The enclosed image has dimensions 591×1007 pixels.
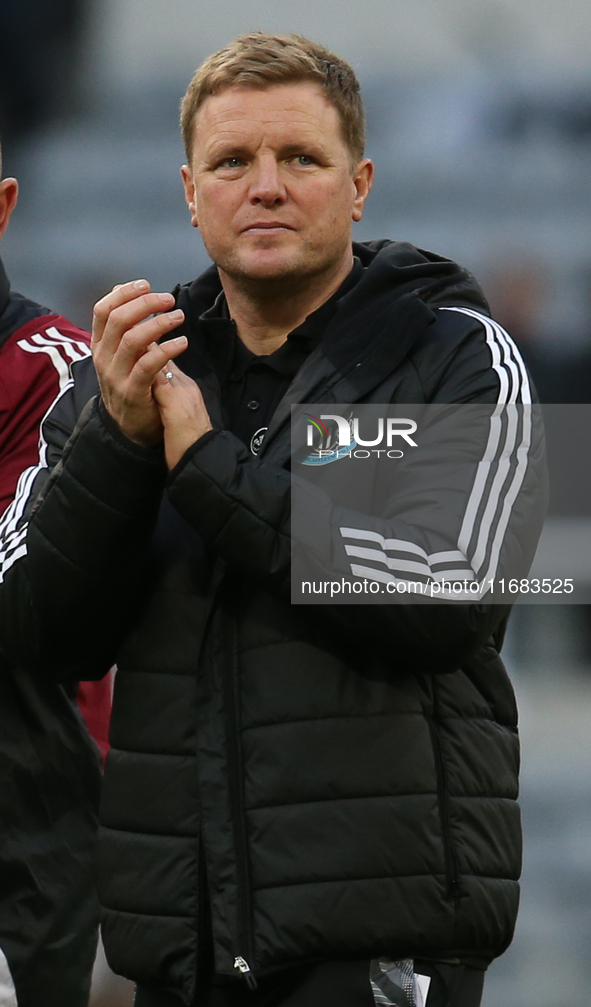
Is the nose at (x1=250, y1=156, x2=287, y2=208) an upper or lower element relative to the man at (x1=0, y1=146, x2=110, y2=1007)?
upper

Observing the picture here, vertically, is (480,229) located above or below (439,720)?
above

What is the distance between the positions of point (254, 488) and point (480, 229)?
4.80 m

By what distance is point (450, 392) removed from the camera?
145 cm

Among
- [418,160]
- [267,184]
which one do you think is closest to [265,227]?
[267,184]

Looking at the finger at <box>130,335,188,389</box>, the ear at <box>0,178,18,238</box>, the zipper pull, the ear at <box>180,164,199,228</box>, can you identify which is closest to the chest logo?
the finger at <box>130,335,188,389</box>

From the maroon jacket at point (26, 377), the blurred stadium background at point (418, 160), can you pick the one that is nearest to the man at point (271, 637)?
the maroon jacket at point (26, 377)

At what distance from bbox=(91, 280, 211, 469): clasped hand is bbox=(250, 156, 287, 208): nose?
153 millimetres

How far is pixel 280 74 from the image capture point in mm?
1543

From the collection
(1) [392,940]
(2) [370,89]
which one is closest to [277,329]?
(1) [392,940]

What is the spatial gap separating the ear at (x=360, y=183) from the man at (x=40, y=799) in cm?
38

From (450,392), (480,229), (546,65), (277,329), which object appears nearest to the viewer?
(450,392)

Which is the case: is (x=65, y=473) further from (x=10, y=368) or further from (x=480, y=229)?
(x=480, y=229)

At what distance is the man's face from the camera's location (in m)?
1.50

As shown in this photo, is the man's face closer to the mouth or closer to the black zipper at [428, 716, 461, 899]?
the mouth
